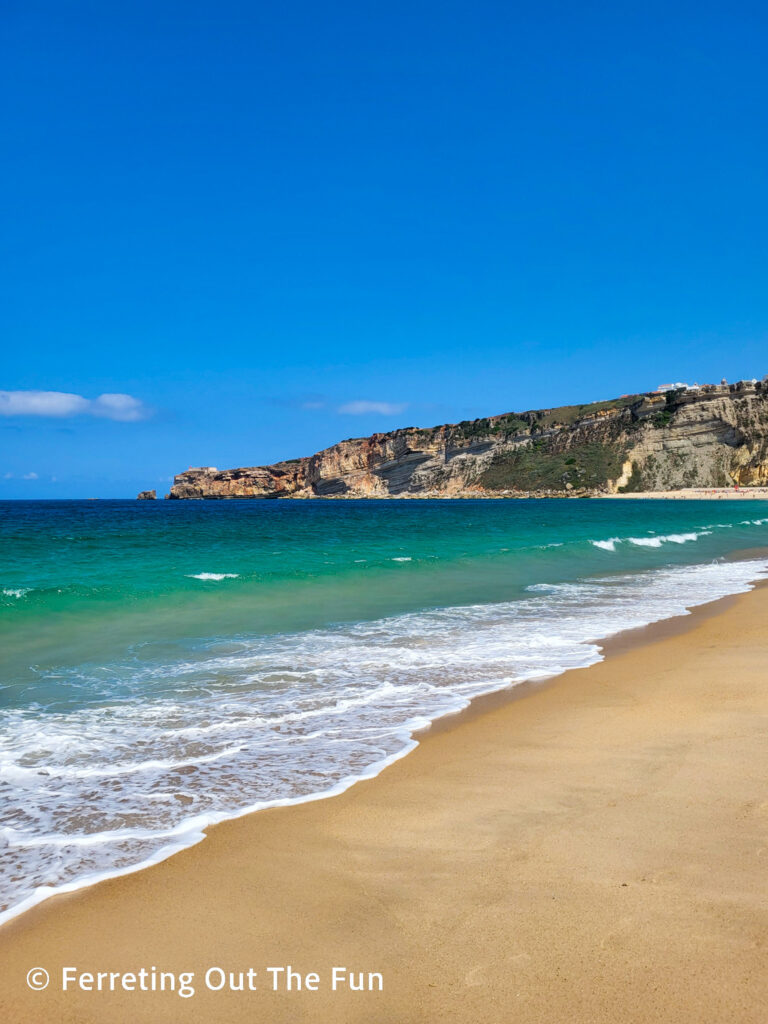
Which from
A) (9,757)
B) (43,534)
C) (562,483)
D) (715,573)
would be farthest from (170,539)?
(562,483)

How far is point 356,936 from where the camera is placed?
262 centimetres

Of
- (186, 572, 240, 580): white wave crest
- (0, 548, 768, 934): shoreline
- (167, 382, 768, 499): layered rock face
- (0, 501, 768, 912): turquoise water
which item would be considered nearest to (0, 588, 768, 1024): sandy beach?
(0, 548, 768, 934): shoreline

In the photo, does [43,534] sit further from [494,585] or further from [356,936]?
[356,936]

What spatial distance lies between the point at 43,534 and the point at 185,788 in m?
29.9

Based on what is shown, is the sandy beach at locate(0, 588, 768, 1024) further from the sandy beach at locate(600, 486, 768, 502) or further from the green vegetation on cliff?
the green vegetation on cliff

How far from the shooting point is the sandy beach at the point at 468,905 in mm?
2273

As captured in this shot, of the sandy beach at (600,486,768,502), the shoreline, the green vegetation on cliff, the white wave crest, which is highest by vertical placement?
the green vegetation on cliff

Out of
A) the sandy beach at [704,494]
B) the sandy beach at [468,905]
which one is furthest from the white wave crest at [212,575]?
the sandy beach at [704,494]

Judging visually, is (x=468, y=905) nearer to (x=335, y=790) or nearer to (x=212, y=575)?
(x=335, y=790)

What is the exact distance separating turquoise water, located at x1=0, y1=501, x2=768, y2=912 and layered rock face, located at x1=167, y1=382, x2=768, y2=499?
89.3 meters

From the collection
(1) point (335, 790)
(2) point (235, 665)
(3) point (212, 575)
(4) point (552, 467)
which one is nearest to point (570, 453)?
(4) point (552, 467)

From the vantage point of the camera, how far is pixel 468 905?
279 cm

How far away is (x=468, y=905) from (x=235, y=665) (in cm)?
576

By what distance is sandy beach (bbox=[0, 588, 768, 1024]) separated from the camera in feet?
7.46
